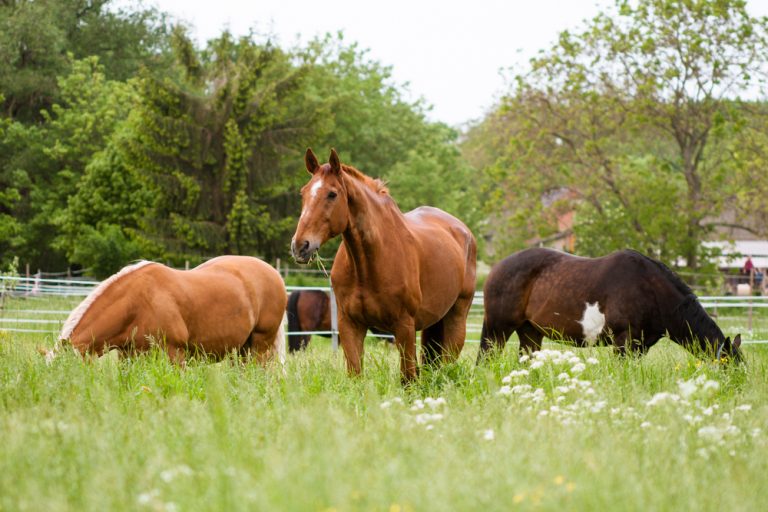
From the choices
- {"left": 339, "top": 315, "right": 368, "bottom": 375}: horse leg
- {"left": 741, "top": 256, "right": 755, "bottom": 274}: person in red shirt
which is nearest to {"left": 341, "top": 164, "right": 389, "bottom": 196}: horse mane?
{"left": 339, "top": 315, "right": 368, "bottom": 375}: horse leg

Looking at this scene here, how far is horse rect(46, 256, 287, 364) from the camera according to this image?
6.76 meters

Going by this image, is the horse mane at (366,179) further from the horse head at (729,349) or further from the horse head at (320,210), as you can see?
the horse head at (729,349)

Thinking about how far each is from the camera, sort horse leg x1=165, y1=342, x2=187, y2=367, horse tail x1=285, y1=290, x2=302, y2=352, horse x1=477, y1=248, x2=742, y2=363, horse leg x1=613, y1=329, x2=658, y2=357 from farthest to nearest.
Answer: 1. horse tail x1=285, y1=290, x2=302, y2=352
2. horse leg x1=613, y1=329, x2=658, y2=357
3. horse x1=477, y1=248, x2=742, y2=363
4. horse leg x1=165, y1=342, x2=187, y2=367

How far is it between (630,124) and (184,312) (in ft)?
75.5

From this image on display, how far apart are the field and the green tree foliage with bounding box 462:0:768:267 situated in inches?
891

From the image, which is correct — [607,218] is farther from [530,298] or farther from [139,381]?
[139,381]

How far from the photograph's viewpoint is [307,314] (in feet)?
49.4

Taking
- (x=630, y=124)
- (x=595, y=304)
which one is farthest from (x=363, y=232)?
(x=630, y=124)

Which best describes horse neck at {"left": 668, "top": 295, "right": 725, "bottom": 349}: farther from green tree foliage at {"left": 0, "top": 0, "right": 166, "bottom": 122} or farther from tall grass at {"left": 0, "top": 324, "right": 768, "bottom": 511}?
green tree foliage at {"left": 0, "top": 0, "right": 166, "bottom": 122}

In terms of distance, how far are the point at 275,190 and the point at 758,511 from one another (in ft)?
102

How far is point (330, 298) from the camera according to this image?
14.4 meters

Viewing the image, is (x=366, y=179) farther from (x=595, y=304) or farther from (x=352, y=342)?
(x=595, y=304)

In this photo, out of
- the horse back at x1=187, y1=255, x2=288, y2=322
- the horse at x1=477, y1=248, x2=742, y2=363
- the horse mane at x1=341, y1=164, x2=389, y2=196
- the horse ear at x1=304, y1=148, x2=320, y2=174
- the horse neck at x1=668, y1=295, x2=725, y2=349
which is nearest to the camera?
the horse ear at x1=304, y1=148, x2=320, y2=174

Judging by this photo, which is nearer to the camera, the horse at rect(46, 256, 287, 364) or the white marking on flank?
the white marking on flank
